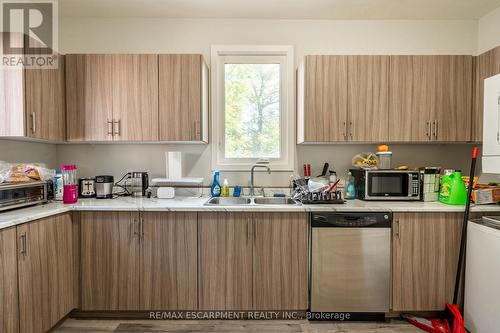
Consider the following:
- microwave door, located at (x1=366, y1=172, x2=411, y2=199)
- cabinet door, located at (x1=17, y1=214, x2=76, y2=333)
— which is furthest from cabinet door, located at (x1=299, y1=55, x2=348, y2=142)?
cabinet door, located at (x1=17, y1=214, x2=76, y2=333)

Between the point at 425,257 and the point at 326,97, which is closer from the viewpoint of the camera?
the point at 425,257

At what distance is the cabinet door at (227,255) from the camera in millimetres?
2068

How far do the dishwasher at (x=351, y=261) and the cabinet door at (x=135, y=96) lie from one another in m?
1.61

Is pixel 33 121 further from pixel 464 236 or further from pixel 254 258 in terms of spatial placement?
pixel 464 236

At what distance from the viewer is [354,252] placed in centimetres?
204

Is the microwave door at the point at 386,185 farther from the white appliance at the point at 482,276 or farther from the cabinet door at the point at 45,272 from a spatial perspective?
the cabinet door at the point at 45,272

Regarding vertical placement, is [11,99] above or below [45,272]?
above

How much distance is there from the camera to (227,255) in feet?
6.80

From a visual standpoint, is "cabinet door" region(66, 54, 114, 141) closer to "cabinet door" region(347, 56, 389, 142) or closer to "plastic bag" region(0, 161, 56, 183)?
"plastic bag" region(0, 161, 56, 183)

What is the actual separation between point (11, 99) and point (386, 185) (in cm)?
294

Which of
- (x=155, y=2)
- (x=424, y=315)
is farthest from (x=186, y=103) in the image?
(x=424, y=315)

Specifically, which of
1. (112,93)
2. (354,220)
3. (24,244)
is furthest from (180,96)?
(354,220)

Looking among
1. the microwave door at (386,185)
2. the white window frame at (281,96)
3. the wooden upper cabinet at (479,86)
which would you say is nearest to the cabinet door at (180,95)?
the white window frame at (281,96)

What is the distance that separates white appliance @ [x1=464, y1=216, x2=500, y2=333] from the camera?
68.0 inches
